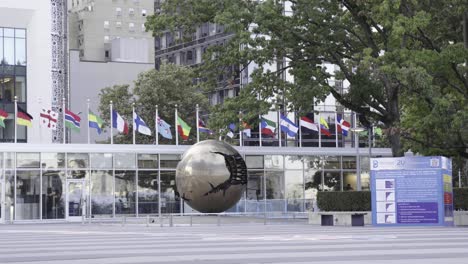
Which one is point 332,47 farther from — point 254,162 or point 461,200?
point 254,162

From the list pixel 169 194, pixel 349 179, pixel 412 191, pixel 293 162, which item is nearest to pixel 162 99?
pixel 293 162

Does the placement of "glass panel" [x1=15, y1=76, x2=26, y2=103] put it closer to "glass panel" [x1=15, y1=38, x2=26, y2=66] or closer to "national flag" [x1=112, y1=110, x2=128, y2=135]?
"glass panel" [x1=15, y1=38, x2=26, y2=66]

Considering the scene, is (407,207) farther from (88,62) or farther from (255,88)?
(88,62)

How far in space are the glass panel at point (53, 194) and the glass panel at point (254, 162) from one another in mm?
10107

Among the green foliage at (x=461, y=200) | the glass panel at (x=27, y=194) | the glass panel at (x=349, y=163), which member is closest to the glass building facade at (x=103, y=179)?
the glass panel at (x=27, y=194)

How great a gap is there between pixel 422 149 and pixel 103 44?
77954 mm

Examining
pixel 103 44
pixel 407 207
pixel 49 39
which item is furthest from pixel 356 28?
pixel 103 44

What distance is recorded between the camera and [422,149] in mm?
37594

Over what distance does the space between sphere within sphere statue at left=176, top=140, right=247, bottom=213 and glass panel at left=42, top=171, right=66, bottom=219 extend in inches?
568

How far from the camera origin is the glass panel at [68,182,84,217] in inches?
1971

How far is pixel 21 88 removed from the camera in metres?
70.3

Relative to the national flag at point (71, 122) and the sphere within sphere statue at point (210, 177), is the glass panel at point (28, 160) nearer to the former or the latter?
the national flag at point (71, 122)

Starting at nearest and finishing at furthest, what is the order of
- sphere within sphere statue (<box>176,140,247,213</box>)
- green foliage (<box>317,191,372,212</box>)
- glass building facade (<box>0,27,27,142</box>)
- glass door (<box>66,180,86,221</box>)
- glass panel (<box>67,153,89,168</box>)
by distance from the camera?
sphere within sphere statue (<box>176,140,247,213</box>) < green foliage (<box>317,191,372,212</box>) < glass door (<box>66,180,86,221</box>) < glass panel (<box>67,153,89,168</box>) < glass building facade (<box>0,27,27,142</box>)

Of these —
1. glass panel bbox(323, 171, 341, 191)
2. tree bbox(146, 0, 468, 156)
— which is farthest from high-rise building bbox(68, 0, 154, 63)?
tree bbox(146, 0, 468, 156)
